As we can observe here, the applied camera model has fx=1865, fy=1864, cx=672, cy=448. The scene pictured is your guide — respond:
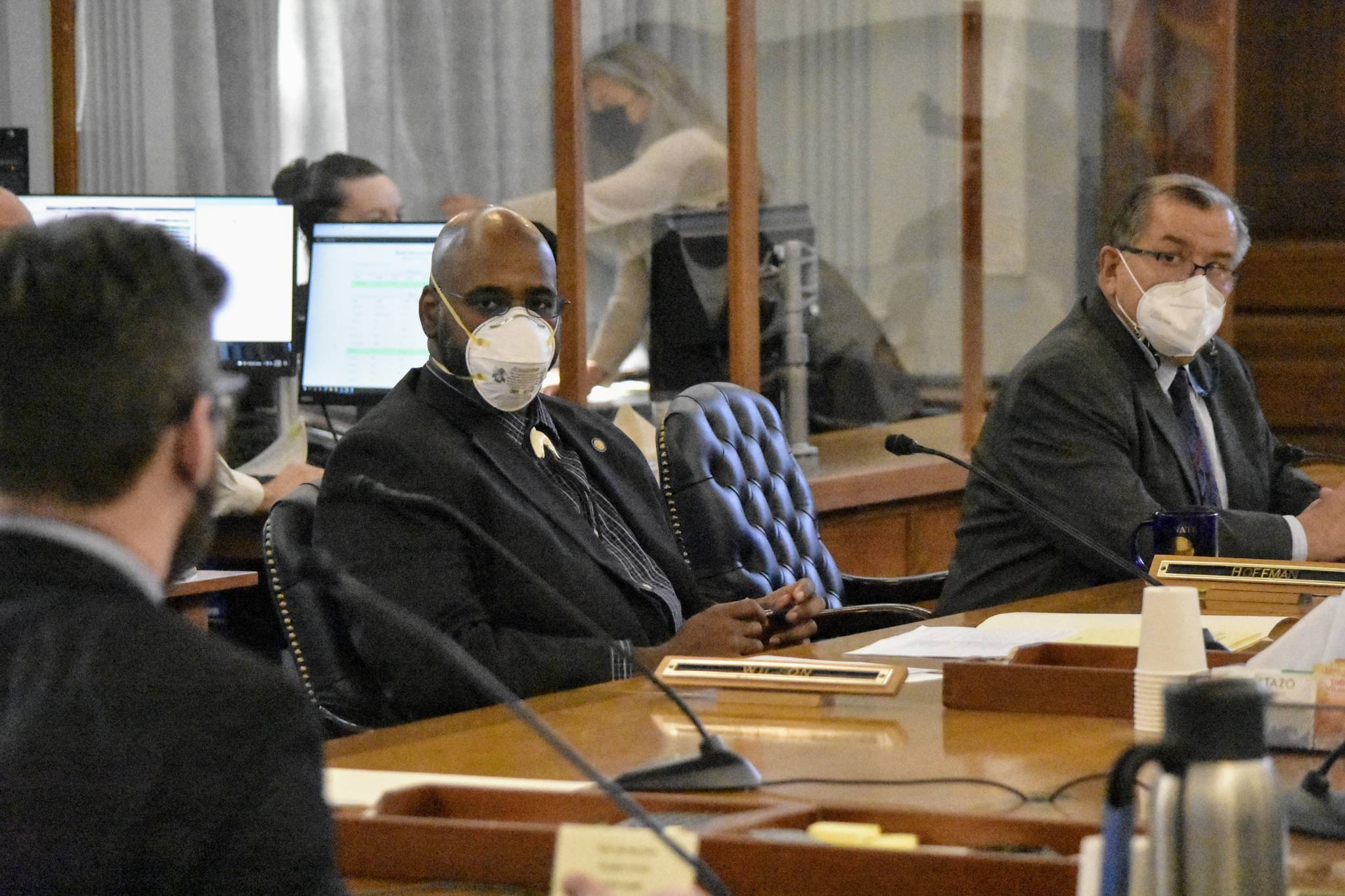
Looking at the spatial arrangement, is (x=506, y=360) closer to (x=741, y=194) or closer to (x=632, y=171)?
(x=632, y=171)

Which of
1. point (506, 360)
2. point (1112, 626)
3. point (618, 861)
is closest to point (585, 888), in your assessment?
point (618, 861)

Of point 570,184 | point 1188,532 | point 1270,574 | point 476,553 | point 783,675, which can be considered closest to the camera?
point 783,675

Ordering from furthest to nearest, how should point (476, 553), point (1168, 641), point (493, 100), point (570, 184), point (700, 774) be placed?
point (493, 100) < point (570, 184) < point (476, 553) < point (1168, 641) < point (700, 774)

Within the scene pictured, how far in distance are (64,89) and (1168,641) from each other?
4021 mm

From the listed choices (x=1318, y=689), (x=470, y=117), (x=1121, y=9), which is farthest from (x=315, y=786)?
(x=1121, y=9)

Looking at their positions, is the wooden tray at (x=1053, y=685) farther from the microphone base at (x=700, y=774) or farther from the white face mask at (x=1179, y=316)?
the white face mask at (x=1179, y=316)

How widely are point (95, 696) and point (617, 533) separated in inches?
71.5

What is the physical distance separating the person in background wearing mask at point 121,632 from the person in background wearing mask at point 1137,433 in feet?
7.38

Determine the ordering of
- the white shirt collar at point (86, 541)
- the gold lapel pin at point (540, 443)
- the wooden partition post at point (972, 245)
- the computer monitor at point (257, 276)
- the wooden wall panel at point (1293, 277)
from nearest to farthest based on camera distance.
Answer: the white shirt collar at point (86, 541) → the gold lapel pin at point (540, 443) → the computer monitor at point (257, 276) → the wooden partition post at point (972, 245) → the wooden wall panel at point (1293, 277)

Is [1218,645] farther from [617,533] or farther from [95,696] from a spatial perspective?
[95,696]

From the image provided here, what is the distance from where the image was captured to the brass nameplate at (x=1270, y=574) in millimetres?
2754

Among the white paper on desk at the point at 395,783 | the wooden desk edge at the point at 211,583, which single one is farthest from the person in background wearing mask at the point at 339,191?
the white paper on desk at the point at 395,783

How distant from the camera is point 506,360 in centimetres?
279

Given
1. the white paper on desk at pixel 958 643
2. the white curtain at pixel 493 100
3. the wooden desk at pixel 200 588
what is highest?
the white curtain at pixel 493 100
